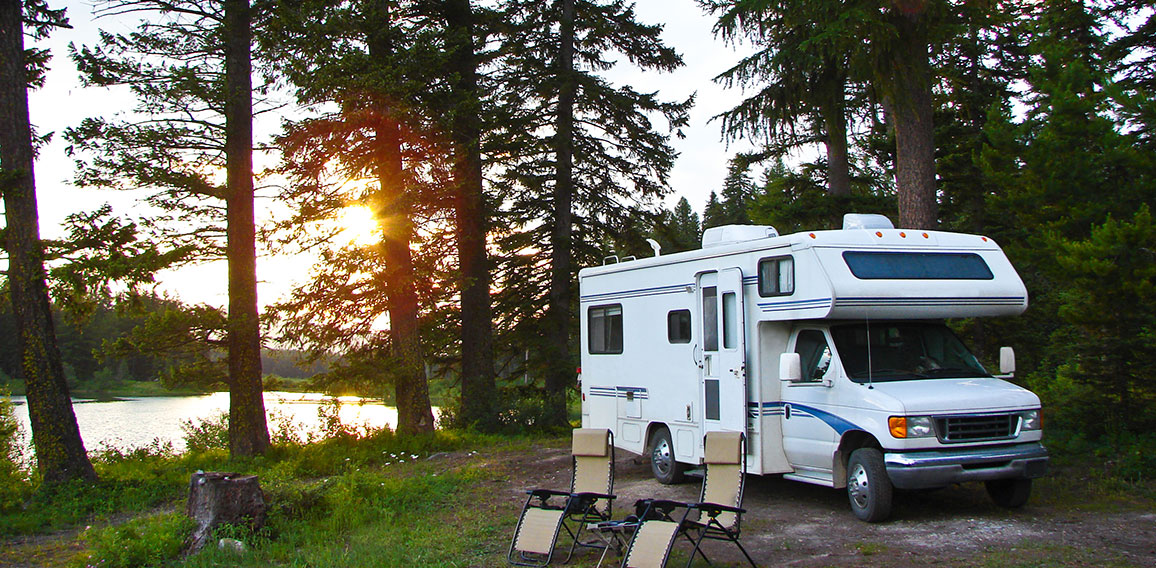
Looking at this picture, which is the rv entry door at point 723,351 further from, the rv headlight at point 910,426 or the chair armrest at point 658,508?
the chair armrest at point 658,508

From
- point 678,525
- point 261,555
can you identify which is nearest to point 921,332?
point 678,525

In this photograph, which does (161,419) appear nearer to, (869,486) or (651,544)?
(869,486)

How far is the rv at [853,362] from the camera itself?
27.7ft

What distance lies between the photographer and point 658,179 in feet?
70.9

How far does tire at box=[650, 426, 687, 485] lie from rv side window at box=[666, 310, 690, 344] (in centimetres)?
128

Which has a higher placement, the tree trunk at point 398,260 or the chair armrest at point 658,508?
the tree trunk at point 398,260

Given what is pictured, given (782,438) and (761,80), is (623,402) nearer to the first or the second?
(782,438)

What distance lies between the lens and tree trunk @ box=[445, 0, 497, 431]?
1883cm

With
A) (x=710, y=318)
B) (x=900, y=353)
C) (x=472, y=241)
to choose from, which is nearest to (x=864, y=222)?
(x=900, y=353)

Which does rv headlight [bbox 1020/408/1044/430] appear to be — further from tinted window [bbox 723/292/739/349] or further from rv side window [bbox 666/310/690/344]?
rv side window [bbox 666/310/690/344]

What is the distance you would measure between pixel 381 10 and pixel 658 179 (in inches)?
304

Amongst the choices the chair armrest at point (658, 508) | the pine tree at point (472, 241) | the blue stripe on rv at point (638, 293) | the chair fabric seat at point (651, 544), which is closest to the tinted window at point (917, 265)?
the blue stripe on rv at point (638, 293)

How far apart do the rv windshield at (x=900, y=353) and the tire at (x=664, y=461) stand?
9.84 feet

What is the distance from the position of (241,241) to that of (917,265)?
10842 millimetres
